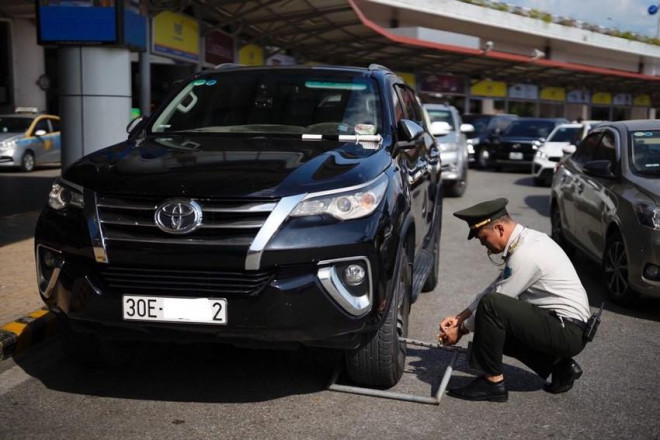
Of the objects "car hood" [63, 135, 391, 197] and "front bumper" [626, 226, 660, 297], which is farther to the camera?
"front bumper" [626, 226, 660, 297]

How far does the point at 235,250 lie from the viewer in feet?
12.0

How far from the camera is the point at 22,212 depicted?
10477mm

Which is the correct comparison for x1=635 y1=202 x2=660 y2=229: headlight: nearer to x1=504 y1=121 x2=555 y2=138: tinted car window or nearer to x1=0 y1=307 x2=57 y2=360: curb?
x1=0 y1=307 x2=57 y2=360: curb

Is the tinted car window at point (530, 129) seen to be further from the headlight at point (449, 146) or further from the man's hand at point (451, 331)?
the man's hand at point (451, 331)

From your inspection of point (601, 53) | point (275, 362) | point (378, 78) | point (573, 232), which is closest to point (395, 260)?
point (275, 362)

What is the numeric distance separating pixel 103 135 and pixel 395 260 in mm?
5869

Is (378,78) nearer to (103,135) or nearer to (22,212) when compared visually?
(103,135)

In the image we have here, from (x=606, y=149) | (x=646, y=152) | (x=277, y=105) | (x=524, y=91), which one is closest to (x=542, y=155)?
(x=606, y=149)

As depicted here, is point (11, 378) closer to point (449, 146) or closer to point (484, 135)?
point (449, 146)

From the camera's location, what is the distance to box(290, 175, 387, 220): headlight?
3.76m

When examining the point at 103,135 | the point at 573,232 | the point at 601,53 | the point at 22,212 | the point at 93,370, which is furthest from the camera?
the point at 601,53

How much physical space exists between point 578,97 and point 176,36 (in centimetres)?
3757

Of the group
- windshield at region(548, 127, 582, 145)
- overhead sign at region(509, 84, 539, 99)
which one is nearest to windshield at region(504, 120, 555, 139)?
windshield at region(548, 127, 582, 145)

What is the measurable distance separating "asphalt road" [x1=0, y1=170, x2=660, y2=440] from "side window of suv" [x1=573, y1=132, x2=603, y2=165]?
3059 mm
